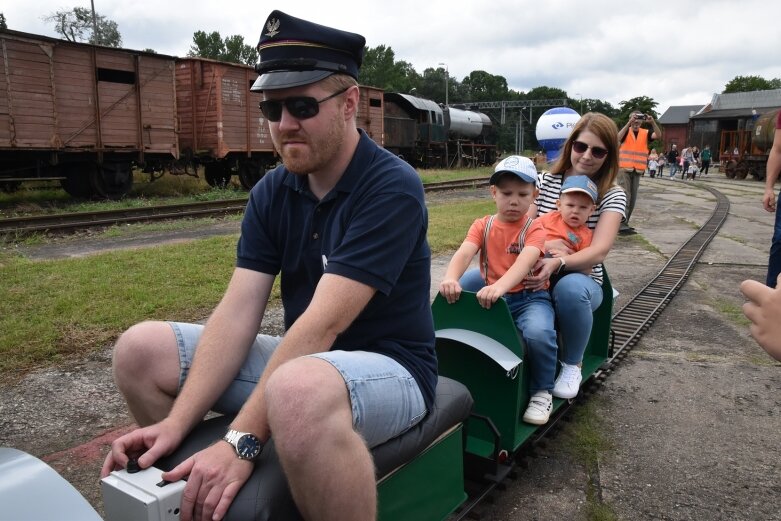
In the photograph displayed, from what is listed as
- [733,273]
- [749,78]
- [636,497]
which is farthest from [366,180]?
[749,78]

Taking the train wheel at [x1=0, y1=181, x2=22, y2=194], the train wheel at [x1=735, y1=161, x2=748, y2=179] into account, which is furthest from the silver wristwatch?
the train wheel at [x1=735, y1=161, x2=748, y2=179]

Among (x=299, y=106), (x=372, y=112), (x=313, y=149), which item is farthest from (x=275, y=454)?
(x=372, y=112)

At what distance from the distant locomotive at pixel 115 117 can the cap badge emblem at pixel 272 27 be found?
12670 mm

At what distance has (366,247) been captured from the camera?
196cm

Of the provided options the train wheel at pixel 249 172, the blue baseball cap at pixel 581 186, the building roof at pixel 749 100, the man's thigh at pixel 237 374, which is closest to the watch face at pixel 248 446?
the man's thigh at pixel 237 374

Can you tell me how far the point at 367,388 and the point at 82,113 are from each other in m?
14.2

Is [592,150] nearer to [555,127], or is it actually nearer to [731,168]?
[555,127]

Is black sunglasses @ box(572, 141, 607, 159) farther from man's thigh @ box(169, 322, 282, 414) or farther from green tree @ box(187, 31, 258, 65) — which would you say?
green tree @ box(187, 31, 258, 65)

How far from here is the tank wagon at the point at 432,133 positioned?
29922 millimetres

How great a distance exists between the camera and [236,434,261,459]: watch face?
66.1 inches

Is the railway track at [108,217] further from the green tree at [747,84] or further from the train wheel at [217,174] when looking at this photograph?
the green tree at [747,84]

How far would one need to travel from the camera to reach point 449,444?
2.24 metres

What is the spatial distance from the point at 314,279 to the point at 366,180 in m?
0.40

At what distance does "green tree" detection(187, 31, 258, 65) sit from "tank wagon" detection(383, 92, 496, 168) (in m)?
45.9
